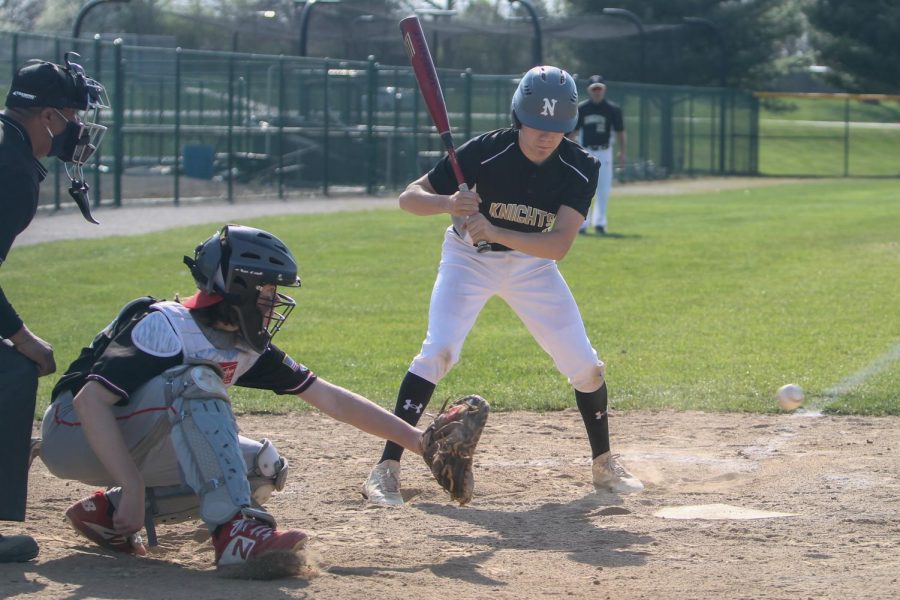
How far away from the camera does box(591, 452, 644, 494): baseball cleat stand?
5250 mm

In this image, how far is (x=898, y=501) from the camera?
4855 millimetres

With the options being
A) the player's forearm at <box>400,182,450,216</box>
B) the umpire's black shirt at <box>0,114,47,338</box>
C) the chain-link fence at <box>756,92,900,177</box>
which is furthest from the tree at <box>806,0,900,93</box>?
the umpire's black shirt at <box>0,114,47,338</box>

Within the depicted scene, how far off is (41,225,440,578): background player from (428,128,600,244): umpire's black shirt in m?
1.39

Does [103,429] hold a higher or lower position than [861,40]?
lower

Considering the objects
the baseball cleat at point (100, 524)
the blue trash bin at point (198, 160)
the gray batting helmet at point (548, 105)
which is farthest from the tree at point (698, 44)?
the baseball cleat at point (100, 524)

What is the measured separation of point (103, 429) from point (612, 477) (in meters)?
2.38

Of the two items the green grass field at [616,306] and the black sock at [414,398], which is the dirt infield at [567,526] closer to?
the black sock at [414,398]

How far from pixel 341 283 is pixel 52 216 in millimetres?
7158

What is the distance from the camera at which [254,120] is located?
22516 millimetres

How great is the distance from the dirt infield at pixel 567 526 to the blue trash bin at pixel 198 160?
51.0ft

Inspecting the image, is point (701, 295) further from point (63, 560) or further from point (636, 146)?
point (636, 146)

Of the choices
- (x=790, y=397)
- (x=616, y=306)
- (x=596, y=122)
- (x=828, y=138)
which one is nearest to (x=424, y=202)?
(x=790, y=397)

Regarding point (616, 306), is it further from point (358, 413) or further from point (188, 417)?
point (188, 417)

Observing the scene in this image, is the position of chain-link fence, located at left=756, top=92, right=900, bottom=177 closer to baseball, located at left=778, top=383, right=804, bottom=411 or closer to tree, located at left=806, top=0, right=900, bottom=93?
tree, located at left=806, top=0, right=900, bottom=93
